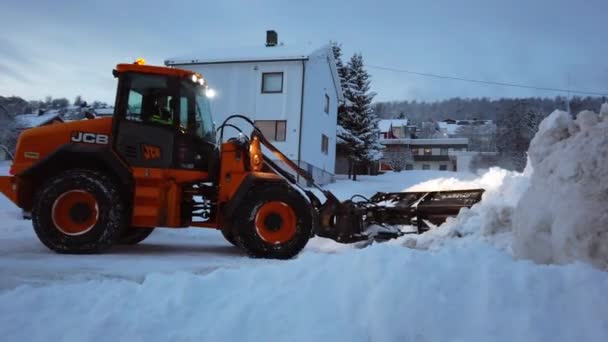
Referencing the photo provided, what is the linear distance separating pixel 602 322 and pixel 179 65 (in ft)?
78.1

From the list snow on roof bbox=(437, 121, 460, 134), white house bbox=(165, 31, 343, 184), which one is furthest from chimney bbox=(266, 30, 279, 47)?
snow on roof bbox=(437, 121, 460, 134)

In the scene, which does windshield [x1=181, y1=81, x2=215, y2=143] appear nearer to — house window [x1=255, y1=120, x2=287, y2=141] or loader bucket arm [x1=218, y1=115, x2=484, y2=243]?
loader bucket arm [x1=218, y1=115, x2=484, y2=243]

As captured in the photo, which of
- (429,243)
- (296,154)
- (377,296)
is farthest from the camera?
(296,154)

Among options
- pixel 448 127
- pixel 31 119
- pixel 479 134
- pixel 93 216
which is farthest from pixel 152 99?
pixel 448 127

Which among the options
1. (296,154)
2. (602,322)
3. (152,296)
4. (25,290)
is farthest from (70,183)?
(296,154)

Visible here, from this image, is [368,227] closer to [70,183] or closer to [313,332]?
[70,183]

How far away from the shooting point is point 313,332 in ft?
9.37

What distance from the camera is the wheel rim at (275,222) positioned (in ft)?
23.0

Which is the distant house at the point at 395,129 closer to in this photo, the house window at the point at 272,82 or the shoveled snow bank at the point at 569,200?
the house window at the point at 272,82

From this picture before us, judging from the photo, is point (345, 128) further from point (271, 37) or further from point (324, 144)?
point (271, 37)

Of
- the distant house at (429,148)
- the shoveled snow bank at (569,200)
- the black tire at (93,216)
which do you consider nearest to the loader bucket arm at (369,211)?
the black tire at (93,216)

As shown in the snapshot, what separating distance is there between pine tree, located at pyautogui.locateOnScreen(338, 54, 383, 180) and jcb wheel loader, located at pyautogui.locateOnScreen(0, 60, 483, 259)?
87.8ft

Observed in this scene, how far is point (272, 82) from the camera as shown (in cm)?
2377

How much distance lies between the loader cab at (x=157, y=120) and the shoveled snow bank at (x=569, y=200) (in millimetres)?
4728
